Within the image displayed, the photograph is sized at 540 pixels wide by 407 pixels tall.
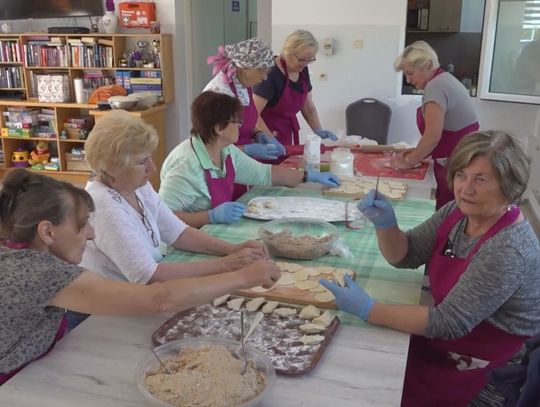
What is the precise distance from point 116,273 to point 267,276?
56cm

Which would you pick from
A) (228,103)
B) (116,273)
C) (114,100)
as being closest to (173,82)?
(114,100)

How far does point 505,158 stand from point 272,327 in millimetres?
735

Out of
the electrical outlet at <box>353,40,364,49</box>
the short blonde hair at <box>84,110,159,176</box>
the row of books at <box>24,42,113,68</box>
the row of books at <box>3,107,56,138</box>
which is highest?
the electrical outlet at <box>353,40,364,49</box>

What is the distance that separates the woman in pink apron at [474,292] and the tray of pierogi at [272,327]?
12 centimetres

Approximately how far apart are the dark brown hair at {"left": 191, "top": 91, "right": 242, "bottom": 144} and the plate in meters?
0.35

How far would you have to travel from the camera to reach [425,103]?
309cm

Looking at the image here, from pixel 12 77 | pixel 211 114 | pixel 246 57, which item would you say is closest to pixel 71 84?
pixel 12 77

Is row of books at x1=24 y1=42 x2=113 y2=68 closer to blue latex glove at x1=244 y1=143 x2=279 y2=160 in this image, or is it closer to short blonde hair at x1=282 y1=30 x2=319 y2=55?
short blonde hair at x1=282 y1=30 x2=319 y2=55

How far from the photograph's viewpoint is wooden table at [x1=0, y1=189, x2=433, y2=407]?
3.66ft

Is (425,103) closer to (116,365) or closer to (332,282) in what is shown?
(332,282)

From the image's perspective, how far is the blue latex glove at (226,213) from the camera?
215cm

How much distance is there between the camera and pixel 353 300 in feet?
4.66

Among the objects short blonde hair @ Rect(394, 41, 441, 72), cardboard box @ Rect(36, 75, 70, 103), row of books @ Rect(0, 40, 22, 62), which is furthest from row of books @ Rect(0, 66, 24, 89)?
short blonde hair @ Rect(394, 41, 441, 72)

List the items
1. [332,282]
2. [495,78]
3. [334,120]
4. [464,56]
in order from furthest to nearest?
1. [464,56]
2. [334,120]
3. [495,78]
4. [332,282]
